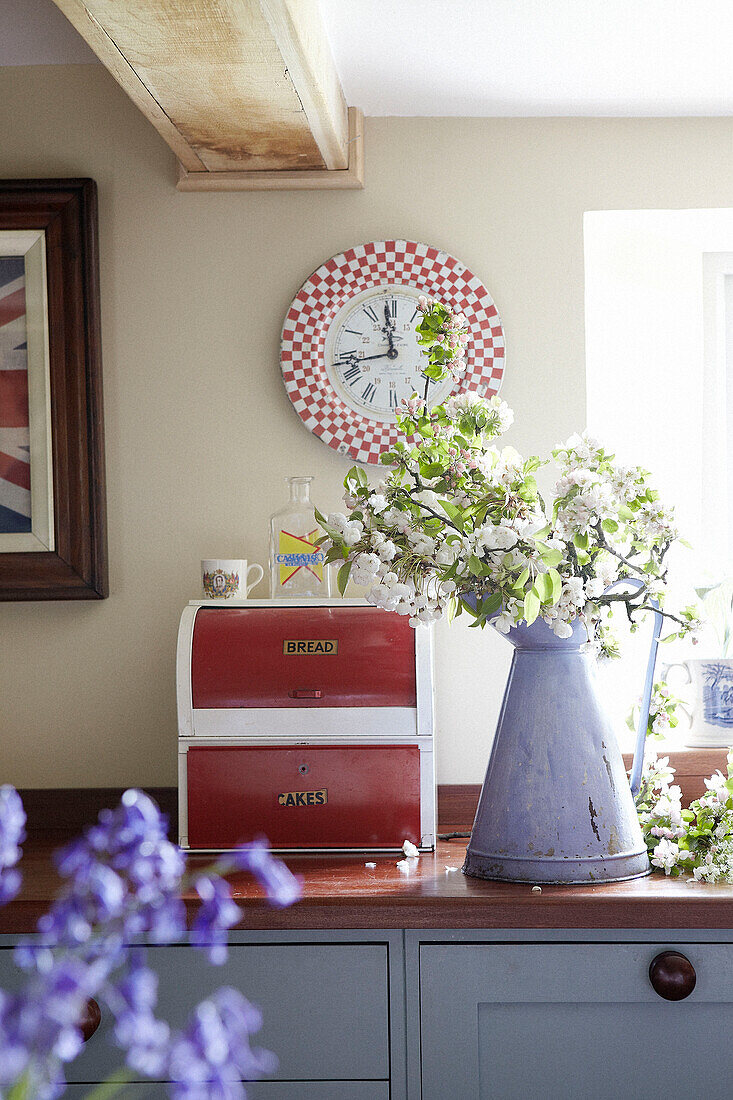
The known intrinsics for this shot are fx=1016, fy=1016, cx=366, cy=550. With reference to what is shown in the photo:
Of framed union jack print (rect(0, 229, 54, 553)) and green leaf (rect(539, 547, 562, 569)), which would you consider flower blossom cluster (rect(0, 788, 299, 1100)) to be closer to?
green leaf (rect(539, 547, 562, 569))

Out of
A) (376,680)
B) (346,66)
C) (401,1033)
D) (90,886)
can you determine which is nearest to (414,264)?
(346,66)

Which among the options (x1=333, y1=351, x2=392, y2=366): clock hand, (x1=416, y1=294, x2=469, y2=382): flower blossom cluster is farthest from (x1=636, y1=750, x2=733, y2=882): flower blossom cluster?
(x1=333, y1=351, x2=392, y2=366): clock hand

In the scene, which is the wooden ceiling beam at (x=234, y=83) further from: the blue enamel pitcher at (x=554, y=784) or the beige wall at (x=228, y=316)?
the blue enamel pitcher at (x=554, y=784)

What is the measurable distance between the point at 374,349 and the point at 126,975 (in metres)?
1.68

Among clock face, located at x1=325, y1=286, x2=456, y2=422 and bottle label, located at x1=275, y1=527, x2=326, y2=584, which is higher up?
clock face, located at x1=325, y1=286, x2=456, y2=422

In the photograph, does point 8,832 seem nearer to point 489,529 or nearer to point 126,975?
point 126,975

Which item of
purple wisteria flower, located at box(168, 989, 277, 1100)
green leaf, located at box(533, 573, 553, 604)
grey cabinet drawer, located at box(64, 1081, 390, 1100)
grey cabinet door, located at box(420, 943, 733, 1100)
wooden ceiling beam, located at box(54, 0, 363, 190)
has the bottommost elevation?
grey cabinet drawer, located at box(64, 1081, 390, 1100)

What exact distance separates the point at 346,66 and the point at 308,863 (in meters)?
1.44

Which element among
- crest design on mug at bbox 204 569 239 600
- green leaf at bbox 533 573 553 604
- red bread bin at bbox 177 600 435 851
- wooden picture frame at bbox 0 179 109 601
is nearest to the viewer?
green leaf at bbox 533 573 553 604

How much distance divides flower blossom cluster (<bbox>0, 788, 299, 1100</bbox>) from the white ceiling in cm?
159

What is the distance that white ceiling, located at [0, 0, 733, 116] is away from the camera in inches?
68.7

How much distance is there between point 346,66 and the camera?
191cm

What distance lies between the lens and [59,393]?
2.04 meters

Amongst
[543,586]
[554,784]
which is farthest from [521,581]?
[554,784]
